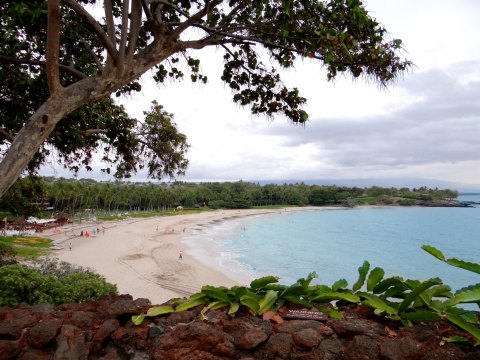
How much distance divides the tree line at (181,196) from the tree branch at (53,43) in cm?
1012

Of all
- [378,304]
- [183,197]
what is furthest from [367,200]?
[378,304]

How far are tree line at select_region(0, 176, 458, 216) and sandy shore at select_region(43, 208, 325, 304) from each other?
193 inches

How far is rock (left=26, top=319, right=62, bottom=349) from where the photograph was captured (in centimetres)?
230

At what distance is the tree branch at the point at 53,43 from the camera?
2.71m

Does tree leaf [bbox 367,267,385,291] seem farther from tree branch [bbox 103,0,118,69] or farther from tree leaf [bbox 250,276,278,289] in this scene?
tree branch [bbox 103,0,118,69]

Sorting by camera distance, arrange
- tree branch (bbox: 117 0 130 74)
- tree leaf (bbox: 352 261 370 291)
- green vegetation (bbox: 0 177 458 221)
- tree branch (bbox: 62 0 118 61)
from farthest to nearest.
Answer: green vegetation (bbox: 0 177 458 221) → tree branch (bbox: 117 0 130 74) → tree branch (bbox: 62 0 118 61) → tree leaf (bbox: 352 261 370 291)

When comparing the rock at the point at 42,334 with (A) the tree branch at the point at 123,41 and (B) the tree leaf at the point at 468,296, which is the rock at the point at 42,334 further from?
(B) the tree leaf at the point at 468,296

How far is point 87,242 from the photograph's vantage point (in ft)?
111

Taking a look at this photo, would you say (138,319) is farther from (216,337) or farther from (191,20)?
(191,20)

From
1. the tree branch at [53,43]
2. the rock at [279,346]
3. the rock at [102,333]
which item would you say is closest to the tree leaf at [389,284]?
the rock at [279,346]

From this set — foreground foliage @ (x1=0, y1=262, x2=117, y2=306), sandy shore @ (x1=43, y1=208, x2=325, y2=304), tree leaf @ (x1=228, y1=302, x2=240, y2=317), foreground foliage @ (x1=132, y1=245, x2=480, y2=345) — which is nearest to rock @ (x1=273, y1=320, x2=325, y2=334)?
foreground foliage @ (x1=132, y1=245, x2=480, y2=345)

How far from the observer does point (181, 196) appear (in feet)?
282

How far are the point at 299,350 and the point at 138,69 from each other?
2.88 m

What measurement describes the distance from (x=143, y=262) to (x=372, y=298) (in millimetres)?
25309
